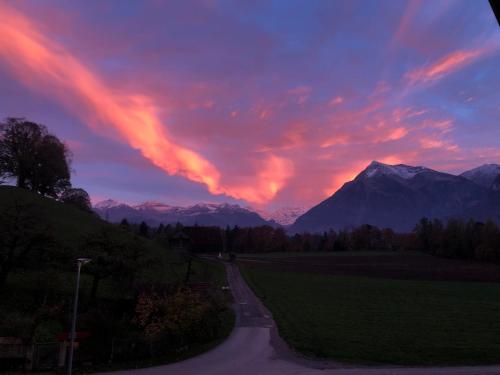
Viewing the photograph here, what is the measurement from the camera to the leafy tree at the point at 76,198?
356ft

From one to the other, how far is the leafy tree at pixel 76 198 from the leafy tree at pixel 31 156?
12.1m

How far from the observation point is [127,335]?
37.2 meters

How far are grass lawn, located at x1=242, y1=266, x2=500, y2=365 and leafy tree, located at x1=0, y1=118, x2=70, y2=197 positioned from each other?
51562 millimetres

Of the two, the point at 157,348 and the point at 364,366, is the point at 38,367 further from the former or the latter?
the point at 364,366

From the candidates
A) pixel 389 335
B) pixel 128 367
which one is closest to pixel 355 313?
pixel 389 335

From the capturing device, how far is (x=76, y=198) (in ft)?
366

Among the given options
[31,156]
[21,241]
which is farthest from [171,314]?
[31,156]

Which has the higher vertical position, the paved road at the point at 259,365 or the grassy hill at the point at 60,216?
the grassy hill at the point at 60,216

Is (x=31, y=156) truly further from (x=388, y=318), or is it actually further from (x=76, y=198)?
(x=388, y=318)

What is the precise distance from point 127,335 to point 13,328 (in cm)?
910

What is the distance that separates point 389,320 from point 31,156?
79.8 meters

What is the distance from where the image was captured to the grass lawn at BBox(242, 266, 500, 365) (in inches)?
1307

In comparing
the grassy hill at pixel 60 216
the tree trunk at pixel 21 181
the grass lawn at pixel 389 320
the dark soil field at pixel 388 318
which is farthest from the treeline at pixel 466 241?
the tree trunk at pixel 21 181

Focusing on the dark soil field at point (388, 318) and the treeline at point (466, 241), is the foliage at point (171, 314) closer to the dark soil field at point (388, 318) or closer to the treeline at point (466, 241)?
the dark soil field at point (388, 318)
